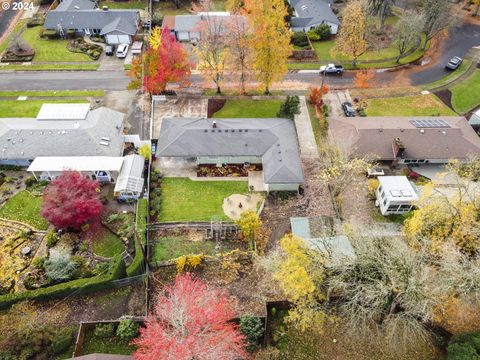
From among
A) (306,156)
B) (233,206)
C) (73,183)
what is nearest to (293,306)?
(233,206)

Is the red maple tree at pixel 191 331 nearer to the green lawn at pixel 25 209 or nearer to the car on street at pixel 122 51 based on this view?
the green lawn at pixel 25 209

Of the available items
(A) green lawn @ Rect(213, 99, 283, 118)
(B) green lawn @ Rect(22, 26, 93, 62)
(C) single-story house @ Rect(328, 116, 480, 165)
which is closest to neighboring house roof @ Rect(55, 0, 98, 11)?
(B) green lawn @ Rect(22, 26, 93, 62)

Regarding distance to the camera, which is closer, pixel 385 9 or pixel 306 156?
pixel 306 156

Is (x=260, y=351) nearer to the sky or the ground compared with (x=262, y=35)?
nearer to the ground

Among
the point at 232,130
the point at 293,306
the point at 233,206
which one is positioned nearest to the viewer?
the point at 293,306

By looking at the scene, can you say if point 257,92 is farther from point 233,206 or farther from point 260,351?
point 260,351

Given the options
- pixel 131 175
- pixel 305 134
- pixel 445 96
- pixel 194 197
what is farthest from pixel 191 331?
pixel 445 96

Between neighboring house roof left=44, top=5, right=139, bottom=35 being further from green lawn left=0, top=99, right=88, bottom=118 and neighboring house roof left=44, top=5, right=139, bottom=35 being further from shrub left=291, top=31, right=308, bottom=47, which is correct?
shrub left=291, top=31, right=308, bottom=47

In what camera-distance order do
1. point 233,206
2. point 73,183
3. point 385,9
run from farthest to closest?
point 385,9 < point 233,206 < point 73,183
